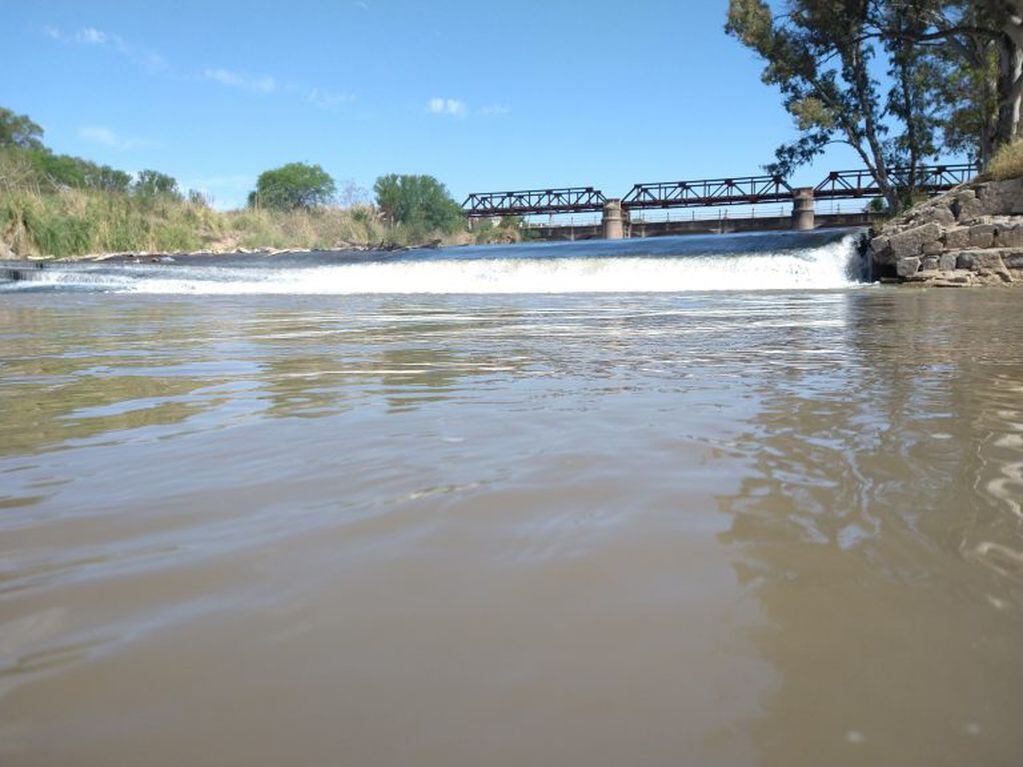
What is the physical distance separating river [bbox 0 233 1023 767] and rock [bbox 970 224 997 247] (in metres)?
9.89

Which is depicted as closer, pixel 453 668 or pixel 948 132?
pixel 453 668

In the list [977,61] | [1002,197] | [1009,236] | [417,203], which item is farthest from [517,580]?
[417,203]

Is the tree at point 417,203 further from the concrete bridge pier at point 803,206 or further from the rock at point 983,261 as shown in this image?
the rock at point 983,261

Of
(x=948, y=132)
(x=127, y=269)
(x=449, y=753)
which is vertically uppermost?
(x=948, y=132)

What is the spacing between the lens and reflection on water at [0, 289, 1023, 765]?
2.03ft

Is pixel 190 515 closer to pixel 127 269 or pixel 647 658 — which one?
pixel 647 658

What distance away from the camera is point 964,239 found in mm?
10727

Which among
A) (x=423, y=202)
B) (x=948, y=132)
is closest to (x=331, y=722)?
(x=948, y=132)

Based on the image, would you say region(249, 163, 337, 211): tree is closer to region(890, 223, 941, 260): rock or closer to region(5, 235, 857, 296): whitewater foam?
region(5, 235, 857, 296): whitewater foam

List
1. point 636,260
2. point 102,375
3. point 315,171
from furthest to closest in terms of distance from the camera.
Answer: point 315,171
point 636,260
point 102,375

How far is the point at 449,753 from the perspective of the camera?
1.94 ft

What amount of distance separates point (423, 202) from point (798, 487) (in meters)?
36.8

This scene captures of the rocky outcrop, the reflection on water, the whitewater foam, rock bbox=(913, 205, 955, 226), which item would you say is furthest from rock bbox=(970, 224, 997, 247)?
the reflection on water

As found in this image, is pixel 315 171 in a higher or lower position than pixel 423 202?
higher
